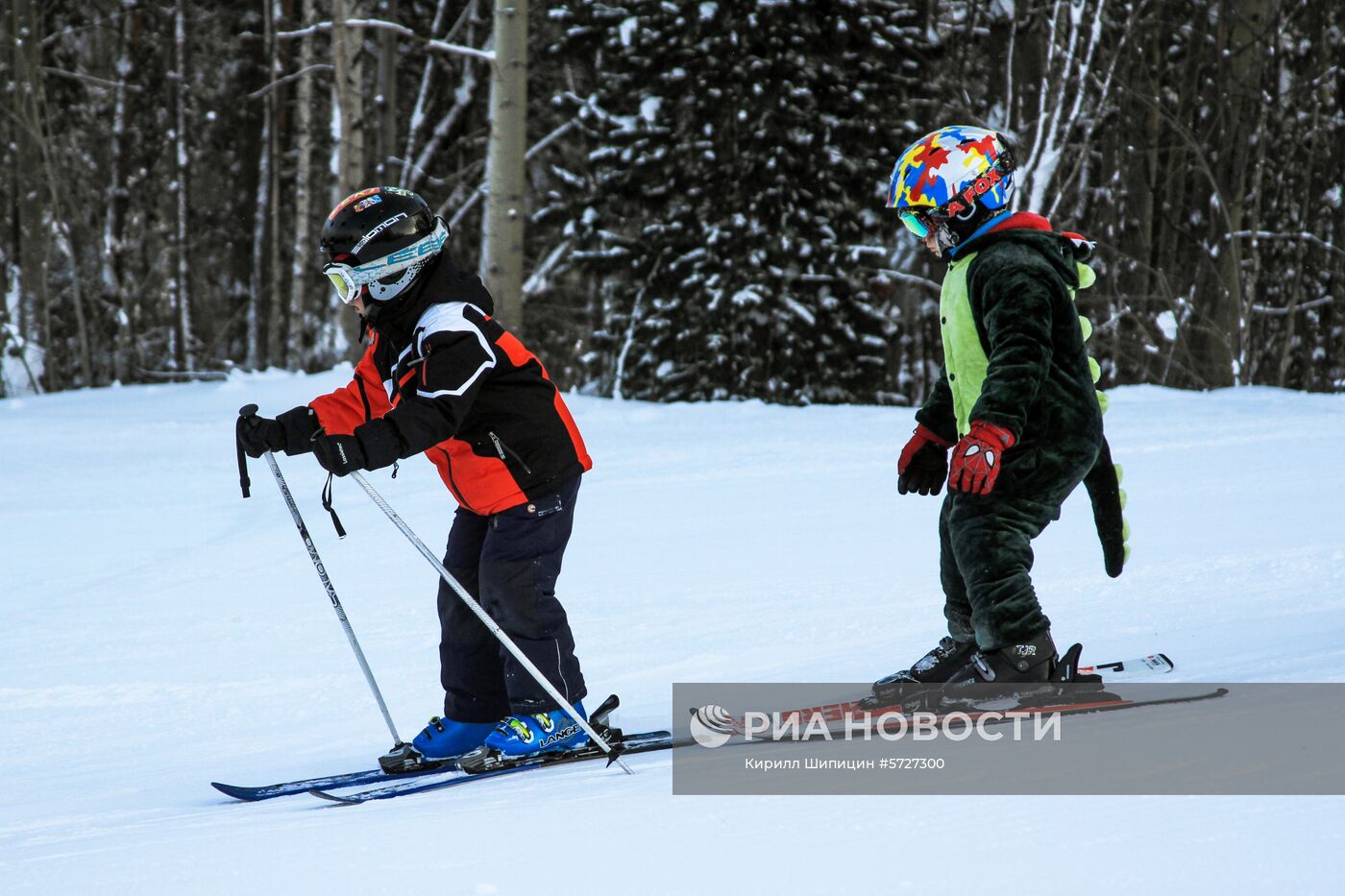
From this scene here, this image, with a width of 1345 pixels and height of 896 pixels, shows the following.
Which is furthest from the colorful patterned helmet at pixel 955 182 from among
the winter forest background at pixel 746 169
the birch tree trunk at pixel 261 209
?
the birch tree trunk at pixel 261 209

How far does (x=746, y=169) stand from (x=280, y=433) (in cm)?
1329

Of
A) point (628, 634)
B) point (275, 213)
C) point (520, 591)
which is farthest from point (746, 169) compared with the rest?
point (520, 591)

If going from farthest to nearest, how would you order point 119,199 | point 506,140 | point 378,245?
point 119,199 → point 506,140 → point 378,245

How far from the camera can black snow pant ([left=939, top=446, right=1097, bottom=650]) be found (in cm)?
348

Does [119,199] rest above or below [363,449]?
below

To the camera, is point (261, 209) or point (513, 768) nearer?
point (513, 768)

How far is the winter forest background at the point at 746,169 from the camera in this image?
632 inches

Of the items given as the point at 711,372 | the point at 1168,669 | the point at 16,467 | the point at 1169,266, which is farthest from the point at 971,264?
the point at 1169,266

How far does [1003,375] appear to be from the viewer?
3312 mm

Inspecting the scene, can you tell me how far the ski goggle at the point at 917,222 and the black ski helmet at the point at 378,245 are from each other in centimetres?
139

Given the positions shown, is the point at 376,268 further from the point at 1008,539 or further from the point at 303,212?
the point at 303,212

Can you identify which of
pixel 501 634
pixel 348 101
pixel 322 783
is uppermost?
pixel 348 101

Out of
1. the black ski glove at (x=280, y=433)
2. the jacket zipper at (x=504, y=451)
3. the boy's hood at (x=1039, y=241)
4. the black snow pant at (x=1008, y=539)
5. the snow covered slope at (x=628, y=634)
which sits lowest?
the snow covered slope at (x=628, y=634)

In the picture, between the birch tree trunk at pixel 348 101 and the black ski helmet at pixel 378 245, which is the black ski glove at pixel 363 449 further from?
the birch tree trunk at pixel 348 101
